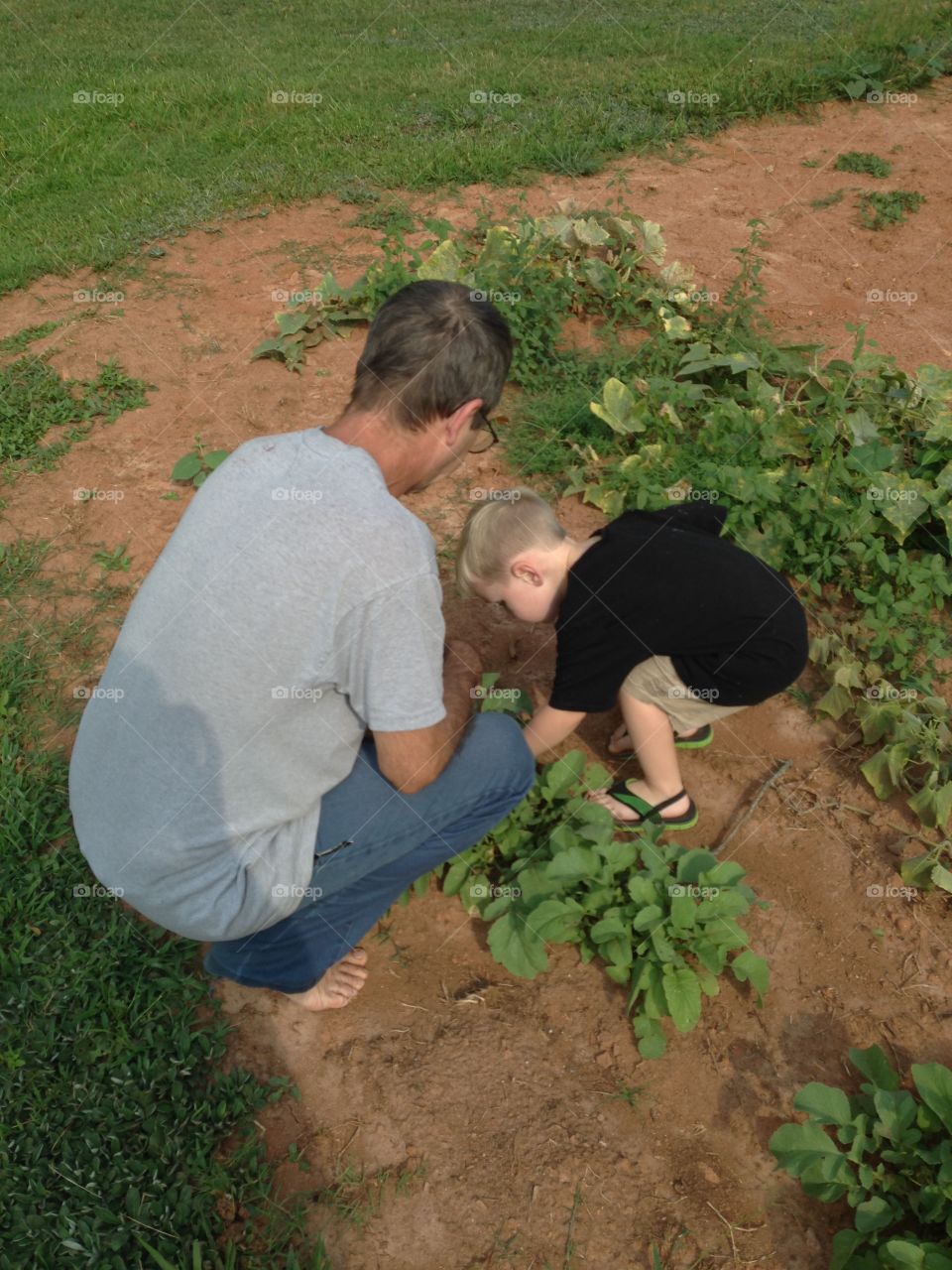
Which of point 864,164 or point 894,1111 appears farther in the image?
point 864,164

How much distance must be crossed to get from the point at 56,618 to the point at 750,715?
101 inches

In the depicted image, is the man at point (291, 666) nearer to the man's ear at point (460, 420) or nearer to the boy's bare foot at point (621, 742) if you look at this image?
the man's ear at point (460, 420)

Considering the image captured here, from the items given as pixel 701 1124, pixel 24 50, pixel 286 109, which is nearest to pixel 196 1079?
pixel 701 1124

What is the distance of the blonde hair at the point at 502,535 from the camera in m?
2.60

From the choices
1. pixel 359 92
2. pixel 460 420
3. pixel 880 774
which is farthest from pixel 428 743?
pixel 359 92

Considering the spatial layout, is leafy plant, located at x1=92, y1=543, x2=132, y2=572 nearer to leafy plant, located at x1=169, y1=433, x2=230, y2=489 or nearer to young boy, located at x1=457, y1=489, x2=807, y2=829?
leafy plant, located at x1=169, y1=433, x2=230, y2=489

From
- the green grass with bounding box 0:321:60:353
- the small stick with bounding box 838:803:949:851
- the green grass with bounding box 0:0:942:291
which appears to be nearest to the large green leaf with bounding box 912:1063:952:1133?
the small stick with bounding box 838:803:949:851

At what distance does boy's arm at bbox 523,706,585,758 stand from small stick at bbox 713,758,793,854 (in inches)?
24.8

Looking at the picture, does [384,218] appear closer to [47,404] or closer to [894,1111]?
[47,404]

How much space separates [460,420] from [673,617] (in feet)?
3.03

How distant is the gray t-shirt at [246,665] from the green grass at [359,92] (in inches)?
178

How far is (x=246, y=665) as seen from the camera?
1837 mm

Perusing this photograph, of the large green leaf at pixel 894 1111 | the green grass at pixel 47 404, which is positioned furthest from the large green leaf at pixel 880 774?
the green grass at pixel 47 404

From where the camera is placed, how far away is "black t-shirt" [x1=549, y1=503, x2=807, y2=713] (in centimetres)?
259
